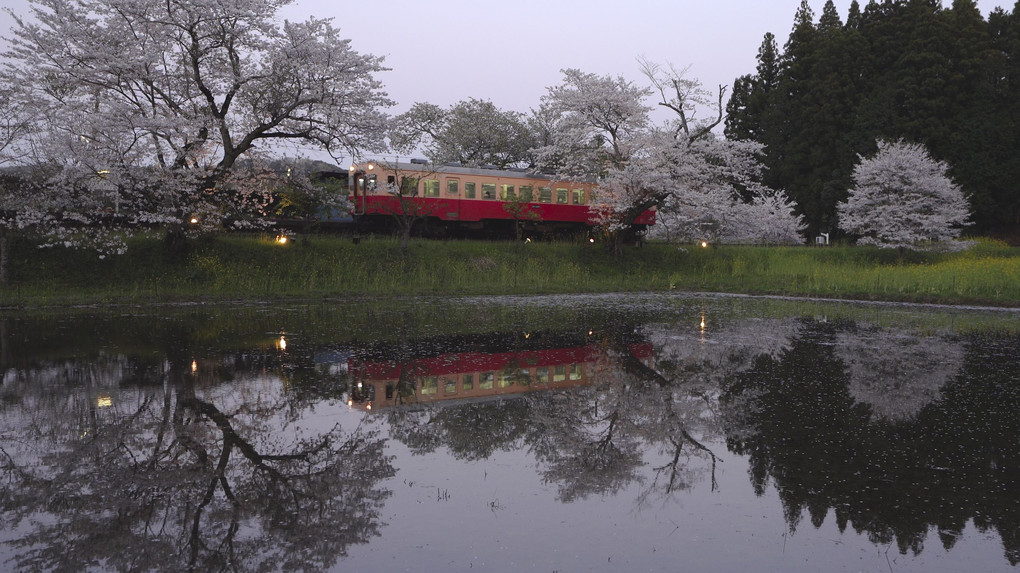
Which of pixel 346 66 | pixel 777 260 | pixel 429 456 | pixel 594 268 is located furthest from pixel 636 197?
pixel 429 456

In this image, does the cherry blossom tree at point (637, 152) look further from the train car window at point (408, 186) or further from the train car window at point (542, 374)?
the train car window at point (542, 374)

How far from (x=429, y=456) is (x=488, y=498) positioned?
85 cm

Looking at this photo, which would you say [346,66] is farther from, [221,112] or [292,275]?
[292,275]

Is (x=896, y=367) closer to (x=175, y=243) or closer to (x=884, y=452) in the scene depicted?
(x=884, y=452)

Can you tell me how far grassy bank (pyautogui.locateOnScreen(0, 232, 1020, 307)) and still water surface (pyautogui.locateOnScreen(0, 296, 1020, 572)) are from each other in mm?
7364

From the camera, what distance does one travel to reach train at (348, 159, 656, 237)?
77.8 feet

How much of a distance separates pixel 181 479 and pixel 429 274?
15613mm

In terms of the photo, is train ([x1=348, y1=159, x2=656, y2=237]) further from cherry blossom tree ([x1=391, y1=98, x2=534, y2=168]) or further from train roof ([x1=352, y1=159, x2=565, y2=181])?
cherry blossom tree ([x1=391, y1=98, x2=534, y2=168])

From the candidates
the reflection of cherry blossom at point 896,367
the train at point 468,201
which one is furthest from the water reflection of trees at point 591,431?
the train at point 468,201

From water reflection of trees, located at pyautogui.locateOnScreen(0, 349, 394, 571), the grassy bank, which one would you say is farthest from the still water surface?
the grassy bank

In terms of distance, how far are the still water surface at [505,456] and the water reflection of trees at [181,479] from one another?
0.8 inches

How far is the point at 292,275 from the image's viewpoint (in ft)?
60.1

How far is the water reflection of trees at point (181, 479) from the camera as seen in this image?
11.2ft

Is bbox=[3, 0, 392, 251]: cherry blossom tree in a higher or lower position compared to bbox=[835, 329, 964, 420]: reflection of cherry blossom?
higher
